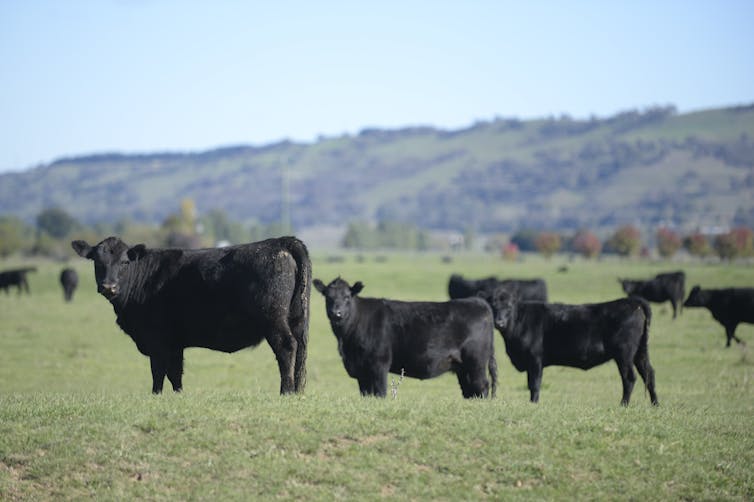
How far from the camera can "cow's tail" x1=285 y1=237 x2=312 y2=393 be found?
1470cm

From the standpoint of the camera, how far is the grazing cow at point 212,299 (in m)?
14.7

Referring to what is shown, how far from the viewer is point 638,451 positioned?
12.3 metres

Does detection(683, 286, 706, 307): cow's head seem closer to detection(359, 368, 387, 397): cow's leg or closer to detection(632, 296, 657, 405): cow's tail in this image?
detection(632, 296, 657, 405): cow's tail

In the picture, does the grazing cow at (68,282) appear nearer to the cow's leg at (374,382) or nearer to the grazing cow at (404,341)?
the grazing cow at (404,341)

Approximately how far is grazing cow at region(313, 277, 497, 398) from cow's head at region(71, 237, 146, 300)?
3.07m

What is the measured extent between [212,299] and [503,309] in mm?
6227

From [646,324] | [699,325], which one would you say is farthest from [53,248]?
[646,324]

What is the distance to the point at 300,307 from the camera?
1487 cm

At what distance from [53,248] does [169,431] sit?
123 metres

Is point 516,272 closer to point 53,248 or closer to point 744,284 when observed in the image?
point 744,284

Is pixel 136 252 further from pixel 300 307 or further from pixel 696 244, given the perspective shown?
pixel 696 244

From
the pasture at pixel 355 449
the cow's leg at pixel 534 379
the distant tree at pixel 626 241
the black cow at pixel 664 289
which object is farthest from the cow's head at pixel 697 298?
the distant tree at pixel 626 241

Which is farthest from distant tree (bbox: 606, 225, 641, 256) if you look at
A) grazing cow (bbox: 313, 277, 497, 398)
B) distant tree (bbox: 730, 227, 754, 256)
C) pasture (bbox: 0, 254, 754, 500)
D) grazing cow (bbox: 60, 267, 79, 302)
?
pasture (bbox: 0, 254, 754, 500)

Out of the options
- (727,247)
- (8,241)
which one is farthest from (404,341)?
(8,241)
